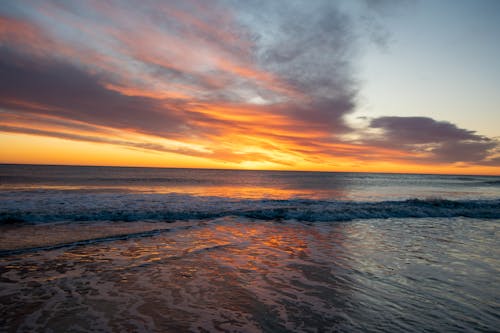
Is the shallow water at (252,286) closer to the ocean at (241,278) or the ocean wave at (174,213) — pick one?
the ocean at (241,278)

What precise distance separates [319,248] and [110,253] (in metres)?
7.26

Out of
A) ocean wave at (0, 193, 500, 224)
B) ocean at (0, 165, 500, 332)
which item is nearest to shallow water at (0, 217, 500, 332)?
ocean at (0, 165, 500, 332)

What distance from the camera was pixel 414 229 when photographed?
577 inches

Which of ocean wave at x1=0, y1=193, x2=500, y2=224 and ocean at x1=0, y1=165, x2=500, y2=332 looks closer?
ocean at x1=0, y1=165, x2=500, y2=332

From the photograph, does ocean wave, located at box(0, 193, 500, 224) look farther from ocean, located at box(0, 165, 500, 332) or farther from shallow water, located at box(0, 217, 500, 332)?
shallow water, located at box(0, 217, 500, 332)

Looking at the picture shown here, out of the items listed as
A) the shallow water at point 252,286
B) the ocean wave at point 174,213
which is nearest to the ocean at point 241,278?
the shallow water at point 252,286

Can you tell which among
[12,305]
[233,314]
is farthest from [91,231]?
[233,314]

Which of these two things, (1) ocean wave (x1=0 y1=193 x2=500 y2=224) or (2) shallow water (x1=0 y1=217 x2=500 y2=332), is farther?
(1) ocean wave (x1=0 y1=193 x2=500 y2=224)

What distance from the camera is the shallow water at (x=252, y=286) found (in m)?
5.01

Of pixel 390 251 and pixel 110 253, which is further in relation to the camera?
pixel 390 251

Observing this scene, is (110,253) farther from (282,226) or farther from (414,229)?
(414,229)

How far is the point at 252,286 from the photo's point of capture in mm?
6656

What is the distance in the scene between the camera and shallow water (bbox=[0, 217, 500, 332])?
5012 mm

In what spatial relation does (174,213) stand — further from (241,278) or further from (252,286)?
(252,286)
